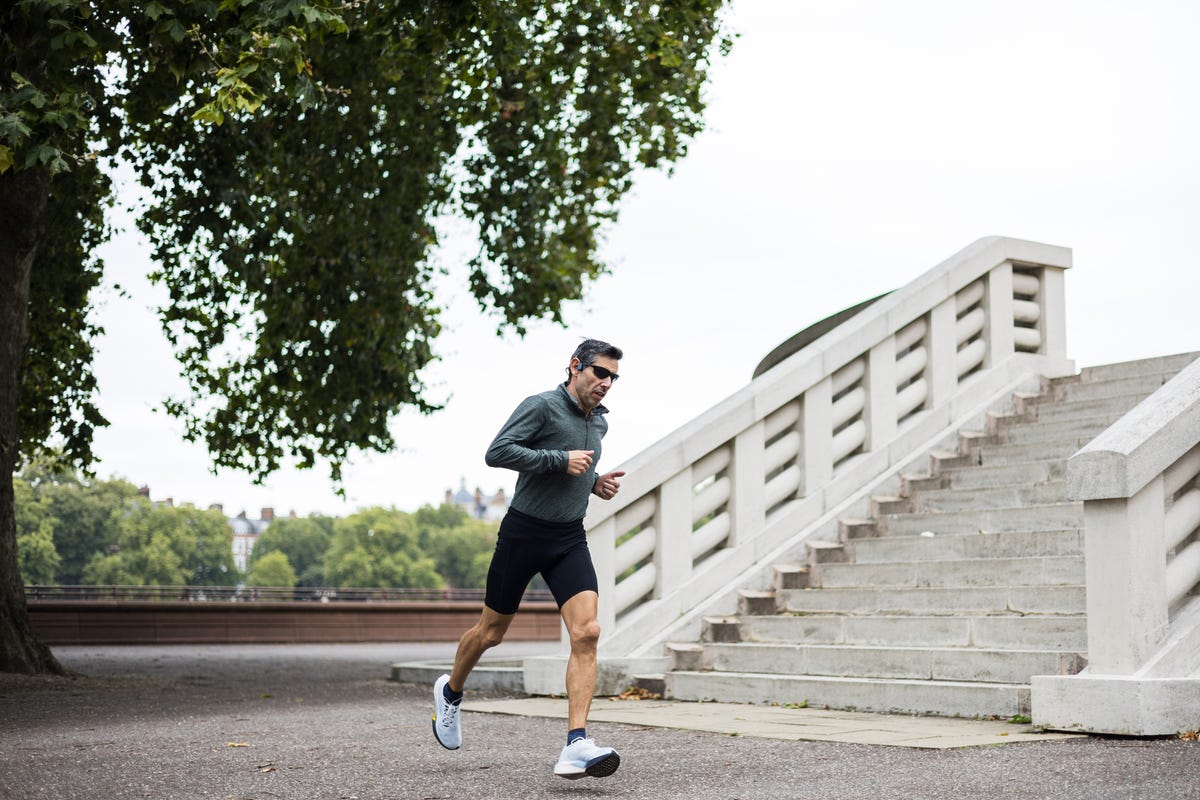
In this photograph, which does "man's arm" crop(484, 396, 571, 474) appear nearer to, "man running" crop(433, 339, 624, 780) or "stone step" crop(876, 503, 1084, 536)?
"man running" crop(433, 339, 624, 780)

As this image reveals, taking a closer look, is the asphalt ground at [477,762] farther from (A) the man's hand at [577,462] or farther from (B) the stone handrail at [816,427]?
(B) the stone handrail at [816,427]

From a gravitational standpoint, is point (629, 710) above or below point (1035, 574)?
below

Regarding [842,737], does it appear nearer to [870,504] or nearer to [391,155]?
[870,504]

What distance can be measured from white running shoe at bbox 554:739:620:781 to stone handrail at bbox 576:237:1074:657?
3682mm

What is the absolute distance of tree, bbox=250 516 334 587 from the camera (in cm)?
13425

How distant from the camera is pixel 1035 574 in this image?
7957 mm

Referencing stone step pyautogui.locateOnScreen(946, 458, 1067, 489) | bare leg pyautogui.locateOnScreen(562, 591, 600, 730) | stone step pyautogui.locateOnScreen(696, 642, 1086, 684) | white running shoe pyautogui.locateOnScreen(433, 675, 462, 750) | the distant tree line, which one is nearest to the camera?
bare leg pyautogui.locateOnScreen(562, 591, 600, 730)

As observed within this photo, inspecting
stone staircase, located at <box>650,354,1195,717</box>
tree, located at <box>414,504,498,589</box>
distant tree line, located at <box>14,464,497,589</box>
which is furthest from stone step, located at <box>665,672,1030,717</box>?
tree, located at <box>414,504,498,589</box>

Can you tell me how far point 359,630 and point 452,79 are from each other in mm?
12788

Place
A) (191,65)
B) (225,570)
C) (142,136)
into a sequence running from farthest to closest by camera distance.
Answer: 1. (225,570)
2. (142,136)
3. (191,65)

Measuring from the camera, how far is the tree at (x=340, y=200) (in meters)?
12.2

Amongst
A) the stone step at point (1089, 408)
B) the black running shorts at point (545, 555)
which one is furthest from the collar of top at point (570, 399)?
the stone step at point (1089, 408)

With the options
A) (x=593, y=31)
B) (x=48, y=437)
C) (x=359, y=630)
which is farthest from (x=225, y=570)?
(x=593, y=31)

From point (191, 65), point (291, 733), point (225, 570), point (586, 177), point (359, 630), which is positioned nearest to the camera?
point (291, 733)
